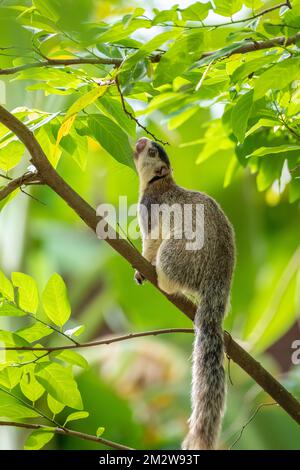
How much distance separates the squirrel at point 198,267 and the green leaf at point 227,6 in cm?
60

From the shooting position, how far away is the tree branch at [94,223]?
39.7 inches

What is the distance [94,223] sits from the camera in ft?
3.56

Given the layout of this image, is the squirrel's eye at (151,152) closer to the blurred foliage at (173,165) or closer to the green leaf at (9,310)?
the blurred foliage at (173,165)

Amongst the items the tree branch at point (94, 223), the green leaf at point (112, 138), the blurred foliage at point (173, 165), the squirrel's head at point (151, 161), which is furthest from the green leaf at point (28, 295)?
the squirrel's head at point (151, 161)

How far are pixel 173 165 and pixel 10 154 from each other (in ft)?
5.33

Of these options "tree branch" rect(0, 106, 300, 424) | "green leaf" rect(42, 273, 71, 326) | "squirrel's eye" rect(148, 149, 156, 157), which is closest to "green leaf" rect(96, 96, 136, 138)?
"tree branch" rect(0, 106, 300, 424)

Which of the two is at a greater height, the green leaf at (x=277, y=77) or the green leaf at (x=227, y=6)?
the green leaf at (x=227, y=6)

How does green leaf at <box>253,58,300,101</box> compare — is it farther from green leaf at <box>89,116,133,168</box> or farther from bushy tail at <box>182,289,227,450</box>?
bushy tail at <box>182,289,227,450</box>

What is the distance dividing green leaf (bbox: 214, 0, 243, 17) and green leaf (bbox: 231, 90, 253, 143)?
4.5 inches

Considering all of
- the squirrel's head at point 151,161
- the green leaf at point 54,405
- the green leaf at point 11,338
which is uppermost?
the squirrel's head at point 151,161

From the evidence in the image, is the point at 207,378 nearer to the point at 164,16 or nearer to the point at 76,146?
the point at 76,146

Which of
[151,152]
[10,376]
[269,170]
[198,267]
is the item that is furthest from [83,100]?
[151,152]

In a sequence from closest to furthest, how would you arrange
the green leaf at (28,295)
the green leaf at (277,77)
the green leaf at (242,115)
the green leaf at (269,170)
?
the green leaf at (277,77) → the green leaf at (242,115) → the green leaf at (28,295) → the green leaf at (269,170)

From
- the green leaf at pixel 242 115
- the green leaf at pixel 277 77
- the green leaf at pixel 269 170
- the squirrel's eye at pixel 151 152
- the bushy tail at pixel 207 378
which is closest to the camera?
the green leaf at pixel 277 77
